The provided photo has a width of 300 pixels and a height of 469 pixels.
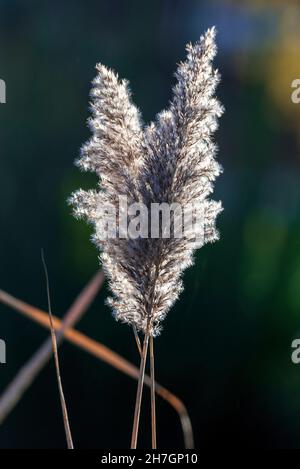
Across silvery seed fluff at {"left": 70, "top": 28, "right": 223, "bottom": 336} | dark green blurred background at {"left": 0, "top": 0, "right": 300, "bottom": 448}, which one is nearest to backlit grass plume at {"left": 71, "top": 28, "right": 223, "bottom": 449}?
silvery seed fluff at {"left": 70, "top": 28, "right": 223, "bottom": 336}

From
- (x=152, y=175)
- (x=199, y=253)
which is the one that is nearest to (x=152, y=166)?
(x=152, y=175)

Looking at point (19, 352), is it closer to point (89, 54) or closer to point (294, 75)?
point (89, 54)

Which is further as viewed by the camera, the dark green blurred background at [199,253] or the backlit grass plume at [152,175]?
the dark green blurred background at [199,253]

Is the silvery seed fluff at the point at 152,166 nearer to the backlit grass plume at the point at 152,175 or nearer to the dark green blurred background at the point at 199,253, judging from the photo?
the backlit grass plume at the point at 152,175

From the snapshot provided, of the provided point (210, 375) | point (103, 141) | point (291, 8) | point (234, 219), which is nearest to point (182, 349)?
point (210, 375)

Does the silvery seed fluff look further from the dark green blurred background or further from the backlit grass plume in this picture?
the dark green blurred background

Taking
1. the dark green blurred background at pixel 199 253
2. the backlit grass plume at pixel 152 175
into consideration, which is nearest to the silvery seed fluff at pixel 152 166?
the backlit grass plume at pixel 152 175

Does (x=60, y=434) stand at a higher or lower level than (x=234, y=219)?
lower
